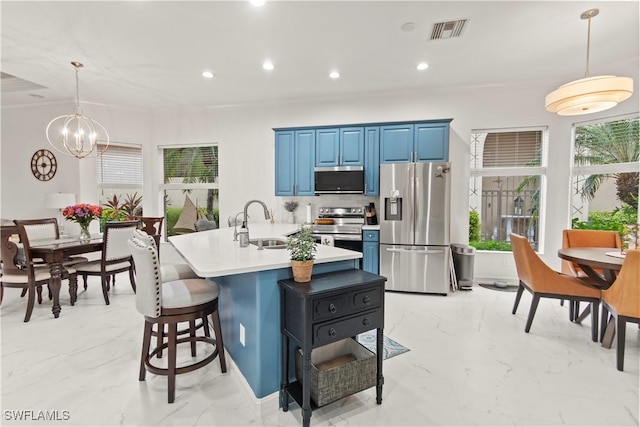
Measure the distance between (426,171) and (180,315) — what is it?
3.29 meters

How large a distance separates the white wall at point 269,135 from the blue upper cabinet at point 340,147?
48 centimetres

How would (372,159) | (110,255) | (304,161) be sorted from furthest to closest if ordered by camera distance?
(304,161) < (372,159) < (110,255)

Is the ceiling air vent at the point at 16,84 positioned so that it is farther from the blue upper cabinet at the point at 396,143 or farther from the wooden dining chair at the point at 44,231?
the blue upper cabinet at the point at 396,143

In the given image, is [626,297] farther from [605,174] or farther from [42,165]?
[42,165]

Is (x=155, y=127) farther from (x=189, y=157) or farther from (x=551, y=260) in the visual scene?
(x=551, y=260)

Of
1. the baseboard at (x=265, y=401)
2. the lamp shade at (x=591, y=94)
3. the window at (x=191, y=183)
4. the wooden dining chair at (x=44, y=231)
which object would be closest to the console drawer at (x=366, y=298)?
the baseboard at (x=265, y=401)

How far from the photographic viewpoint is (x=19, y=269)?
11.3 feet

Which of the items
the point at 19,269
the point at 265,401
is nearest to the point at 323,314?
the point at 265,401

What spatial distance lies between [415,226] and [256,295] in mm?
2835

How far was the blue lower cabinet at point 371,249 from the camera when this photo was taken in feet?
14.1

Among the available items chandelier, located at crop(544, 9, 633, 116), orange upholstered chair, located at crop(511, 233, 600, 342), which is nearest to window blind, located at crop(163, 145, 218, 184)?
orange upholstered chair, located at crop(511, 233, 600, 342)

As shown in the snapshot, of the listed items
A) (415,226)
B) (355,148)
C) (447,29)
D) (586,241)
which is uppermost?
(447,29)

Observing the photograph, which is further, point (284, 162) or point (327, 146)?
point (284, 162)

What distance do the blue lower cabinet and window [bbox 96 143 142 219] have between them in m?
4.21
